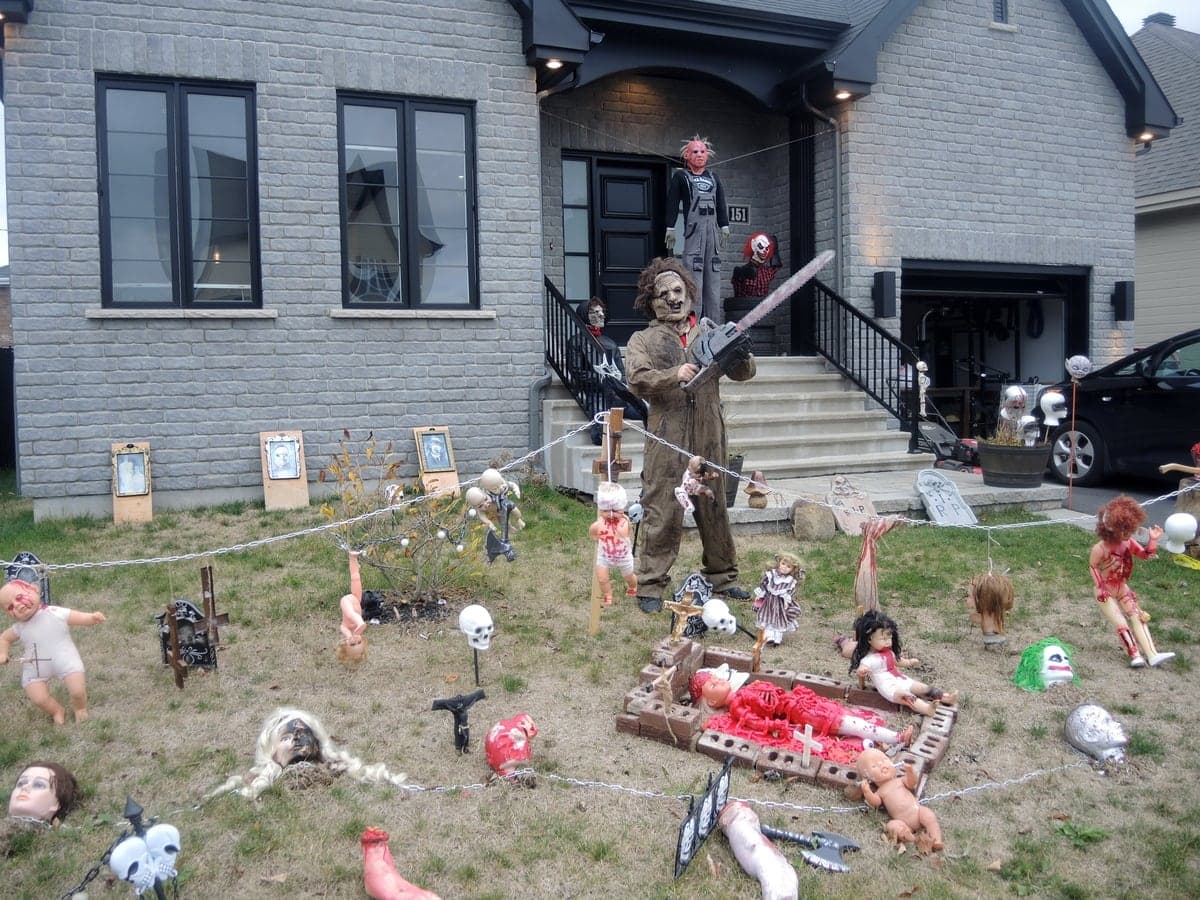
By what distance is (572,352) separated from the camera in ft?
30.1

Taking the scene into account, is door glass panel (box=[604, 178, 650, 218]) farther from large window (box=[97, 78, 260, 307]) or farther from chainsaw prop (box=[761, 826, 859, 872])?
chainsaw prop (box=[761, 826, 859, 872])

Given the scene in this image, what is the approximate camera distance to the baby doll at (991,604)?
15.7 ft

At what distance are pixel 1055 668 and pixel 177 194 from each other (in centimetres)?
748

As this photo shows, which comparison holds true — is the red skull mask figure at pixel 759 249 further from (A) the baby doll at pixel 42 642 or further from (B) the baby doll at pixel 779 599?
(A) the baby doll at pixel 42 642

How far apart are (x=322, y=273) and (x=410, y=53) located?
2.15m

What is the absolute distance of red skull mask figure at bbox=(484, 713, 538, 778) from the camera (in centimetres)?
347

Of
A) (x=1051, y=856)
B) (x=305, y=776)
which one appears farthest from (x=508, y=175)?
(x=1051, y=856)

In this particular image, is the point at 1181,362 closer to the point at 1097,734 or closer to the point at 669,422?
the point at 669,422

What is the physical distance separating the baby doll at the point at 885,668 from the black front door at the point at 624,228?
24.8 ft

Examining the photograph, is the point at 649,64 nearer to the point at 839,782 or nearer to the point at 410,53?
the point at 410,53

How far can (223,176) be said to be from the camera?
8.39 m

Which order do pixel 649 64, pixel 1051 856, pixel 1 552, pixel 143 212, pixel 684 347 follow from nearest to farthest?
1. pixel 1051 856
2. pixel 684 347
3. pixel 1 552
4. pixel 143 212
5. pixel 649 64

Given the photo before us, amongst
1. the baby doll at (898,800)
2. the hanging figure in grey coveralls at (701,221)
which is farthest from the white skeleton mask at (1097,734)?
the hanging figure in grey coveralls at (701,221)

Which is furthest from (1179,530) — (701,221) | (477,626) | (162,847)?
(701,221)
